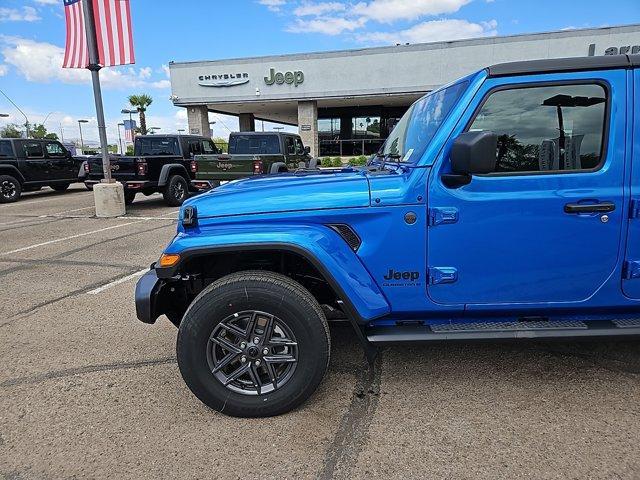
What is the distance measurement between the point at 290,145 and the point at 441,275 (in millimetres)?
10581

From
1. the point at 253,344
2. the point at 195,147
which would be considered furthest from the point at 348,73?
the point at 253,344

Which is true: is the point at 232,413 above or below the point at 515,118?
below

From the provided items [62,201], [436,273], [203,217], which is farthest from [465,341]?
[62,201]

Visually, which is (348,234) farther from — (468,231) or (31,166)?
(31,166)

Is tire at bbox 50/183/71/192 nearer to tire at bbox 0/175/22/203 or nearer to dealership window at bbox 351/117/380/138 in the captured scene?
tire at bbox 0/175/22/203

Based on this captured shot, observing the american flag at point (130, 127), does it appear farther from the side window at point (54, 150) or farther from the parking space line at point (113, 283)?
the parking space line at point (113, 283)

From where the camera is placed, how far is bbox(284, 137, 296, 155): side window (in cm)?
1232

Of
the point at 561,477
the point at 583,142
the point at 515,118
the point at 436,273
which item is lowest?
the point at 561,477

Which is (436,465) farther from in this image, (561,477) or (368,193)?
(368,193)

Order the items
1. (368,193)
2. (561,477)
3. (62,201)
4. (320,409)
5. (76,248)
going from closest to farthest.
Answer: (561,477), (368,193), (320,409), (76,248), (62,201)

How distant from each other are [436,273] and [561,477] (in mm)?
1144

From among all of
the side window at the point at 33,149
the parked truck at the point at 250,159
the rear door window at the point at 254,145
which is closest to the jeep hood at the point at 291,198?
the parked truck at the point at 250,159

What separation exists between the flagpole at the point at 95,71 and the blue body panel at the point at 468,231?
924 cm

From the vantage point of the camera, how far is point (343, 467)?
2188 mm
